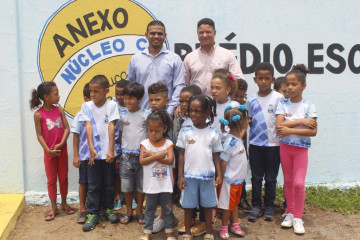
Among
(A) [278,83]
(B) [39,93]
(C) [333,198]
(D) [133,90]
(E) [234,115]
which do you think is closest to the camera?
(E) [234,115]

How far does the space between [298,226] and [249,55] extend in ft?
6.86

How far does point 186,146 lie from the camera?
12.0ft

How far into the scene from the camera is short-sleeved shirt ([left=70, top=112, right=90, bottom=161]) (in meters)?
4.07

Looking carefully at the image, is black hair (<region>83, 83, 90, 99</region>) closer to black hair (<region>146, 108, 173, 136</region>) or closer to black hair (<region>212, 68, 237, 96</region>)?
black hair (<region>146, 108, 173, 136</region>)

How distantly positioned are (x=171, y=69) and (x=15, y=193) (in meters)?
2.34

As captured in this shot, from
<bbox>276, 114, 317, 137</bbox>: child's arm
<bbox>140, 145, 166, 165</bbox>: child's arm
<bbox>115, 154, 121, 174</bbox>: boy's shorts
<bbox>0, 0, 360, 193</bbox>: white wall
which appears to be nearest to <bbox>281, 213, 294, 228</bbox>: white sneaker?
<bbox>276, 114, 317, 137</bbox>: child's arm

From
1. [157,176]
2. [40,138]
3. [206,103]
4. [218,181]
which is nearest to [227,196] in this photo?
[218,181]

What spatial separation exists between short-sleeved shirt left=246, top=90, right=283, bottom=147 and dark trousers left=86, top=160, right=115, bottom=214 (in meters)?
1.56

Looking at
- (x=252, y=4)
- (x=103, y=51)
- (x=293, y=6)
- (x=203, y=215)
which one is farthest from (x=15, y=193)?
(x=293, y=6)

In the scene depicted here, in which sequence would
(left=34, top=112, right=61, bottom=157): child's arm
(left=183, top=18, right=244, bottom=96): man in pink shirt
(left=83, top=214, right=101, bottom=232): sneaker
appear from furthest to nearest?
(left=183, top=18, right=244, bottom=96): man in pink shirt → (left=34, top=112, right=61, bottom=157): child's arm → (left=83, top=214, right=101, bottom=232): sneaker

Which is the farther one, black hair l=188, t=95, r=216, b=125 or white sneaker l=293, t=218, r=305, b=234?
white sneaker l=293, t=218, r=305, b=234

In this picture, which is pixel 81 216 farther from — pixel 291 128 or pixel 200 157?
pixel 291 128

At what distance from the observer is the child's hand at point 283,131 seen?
3892 mm

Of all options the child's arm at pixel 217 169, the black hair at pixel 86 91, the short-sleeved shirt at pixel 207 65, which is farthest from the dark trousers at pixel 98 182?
the short-sleeved shirt at pixel 207 65
